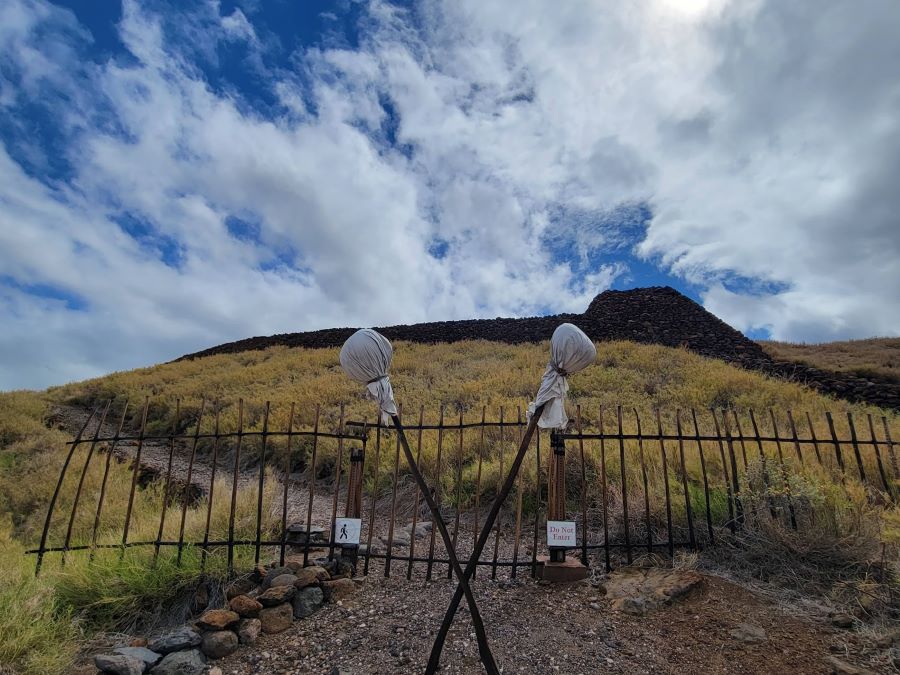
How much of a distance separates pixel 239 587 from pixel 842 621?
178 inches

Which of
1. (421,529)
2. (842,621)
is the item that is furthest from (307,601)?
(842,621)

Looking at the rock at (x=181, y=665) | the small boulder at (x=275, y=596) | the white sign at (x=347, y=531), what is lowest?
the rock at (x=181, y=665)

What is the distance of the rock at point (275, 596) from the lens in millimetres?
3979

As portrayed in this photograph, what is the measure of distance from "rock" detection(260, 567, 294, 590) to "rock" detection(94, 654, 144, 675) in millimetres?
1020

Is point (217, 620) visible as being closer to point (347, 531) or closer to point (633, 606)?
point (347, 531)

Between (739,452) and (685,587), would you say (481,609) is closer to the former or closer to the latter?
(685,587)

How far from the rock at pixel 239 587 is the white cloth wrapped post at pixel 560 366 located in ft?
9.18

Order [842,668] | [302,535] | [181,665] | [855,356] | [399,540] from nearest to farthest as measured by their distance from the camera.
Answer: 1. [842,668]
2. [181,665]
3. [302,535]
4. [399,540]
5. [855,356]

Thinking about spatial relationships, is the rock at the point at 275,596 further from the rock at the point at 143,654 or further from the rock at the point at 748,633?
the rock at the point at 748,633

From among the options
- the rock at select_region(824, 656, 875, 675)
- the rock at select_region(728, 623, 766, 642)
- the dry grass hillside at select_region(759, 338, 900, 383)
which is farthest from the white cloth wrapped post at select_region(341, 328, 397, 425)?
the dry grass hillside at select_region(759, 338, 900, 383)

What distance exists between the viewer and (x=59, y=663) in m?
3.34

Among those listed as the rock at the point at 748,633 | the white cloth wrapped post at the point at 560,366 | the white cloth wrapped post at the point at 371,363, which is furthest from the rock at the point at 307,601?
the rock at the point at 748,633

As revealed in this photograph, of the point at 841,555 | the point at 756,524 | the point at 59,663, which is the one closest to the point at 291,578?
the point at 59,663

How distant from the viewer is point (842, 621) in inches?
136
